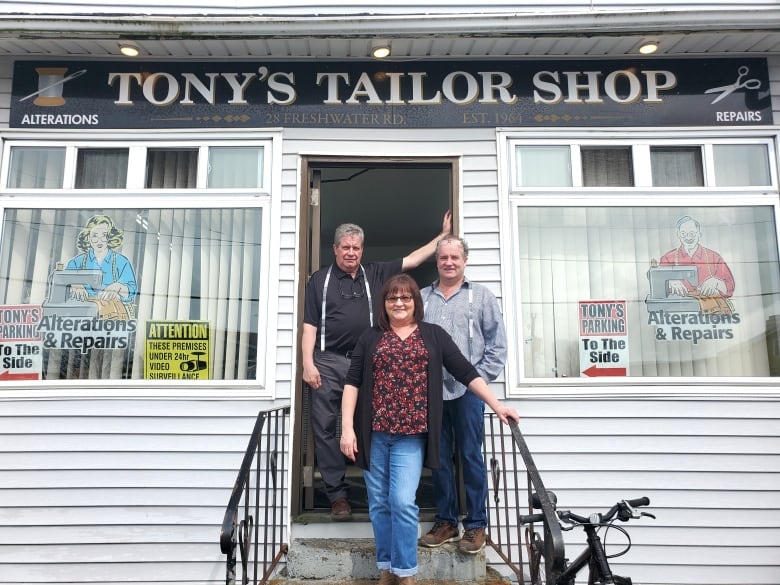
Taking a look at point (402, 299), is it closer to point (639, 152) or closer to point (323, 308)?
point (323, 308)

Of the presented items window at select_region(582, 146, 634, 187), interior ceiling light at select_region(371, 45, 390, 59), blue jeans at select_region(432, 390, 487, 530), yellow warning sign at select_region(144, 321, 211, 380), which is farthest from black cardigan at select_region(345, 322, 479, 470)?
interior ceiling light at select_region(371, 45, 390, 59)

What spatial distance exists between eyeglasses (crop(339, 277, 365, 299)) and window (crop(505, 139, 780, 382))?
1.12 metres

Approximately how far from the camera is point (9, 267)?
13.9 ft

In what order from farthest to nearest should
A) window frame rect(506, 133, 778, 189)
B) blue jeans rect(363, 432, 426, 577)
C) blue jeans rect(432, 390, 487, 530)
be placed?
window frame rect(506, 133, 778, 189), blue jeans rect(432, 390, 487, 530), blue jeans rect(363, 432, 426, 577)

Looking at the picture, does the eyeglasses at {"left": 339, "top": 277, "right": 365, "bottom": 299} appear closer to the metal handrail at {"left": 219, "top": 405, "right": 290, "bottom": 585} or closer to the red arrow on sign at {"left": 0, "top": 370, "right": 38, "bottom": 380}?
the metal handrail at {"left": 219, "top": 405, "right": 290, "bottom": 585}

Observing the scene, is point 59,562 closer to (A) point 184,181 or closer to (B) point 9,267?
(B) point 9,267

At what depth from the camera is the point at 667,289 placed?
4223mm

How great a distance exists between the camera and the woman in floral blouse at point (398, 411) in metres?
2.93

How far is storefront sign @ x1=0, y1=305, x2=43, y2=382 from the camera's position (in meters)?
4.10

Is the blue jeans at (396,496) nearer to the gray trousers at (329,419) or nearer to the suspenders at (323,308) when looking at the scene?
the gray trousers at (329,419)

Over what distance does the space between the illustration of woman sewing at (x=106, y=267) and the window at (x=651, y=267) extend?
2764mm

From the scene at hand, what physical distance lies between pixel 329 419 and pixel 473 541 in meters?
1.12

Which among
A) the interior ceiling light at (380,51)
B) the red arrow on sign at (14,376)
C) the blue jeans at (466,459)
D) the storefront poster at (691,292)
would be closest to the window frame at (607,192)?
the storefront poster at (691,292)

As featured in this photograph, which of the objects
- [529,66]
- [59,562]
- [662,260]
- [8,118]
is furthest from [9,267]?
[662,260]
